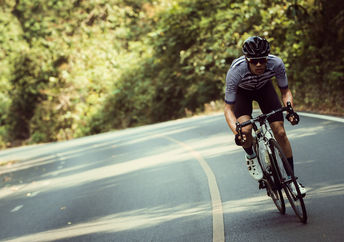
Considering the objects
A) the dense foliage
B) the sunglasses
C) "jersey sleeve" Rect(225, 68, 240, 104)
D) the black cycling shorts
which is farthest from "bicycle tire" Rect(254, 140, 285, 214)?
the dense foliage

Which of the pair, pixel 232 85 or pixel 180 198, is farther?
pixel 180 198

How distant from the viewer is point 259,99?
667 cm

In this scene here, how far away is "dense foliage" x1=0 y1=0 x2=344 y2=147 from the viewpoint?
19406 mm

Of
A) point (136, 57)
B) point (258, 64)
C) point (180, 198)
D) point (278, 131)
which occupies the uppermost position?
point (258, 64)

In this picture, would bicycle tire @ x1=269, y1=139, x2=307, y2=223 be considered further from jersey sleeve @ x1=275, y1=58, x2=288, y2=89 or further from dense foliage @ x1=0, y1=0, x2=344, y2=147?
dense foliage @ x1=0, y1=0, x2=344, y2=147

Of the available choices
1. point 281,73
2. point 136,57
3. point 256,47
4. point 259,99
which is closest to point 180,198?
point 259,99

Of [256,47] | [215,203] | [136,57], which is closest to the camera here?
[256,47]

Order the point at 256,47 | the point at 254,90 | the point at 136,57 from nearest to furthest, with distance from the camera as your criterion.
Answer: the point at 256,47 < the point at 254,90 < the point at 136,57

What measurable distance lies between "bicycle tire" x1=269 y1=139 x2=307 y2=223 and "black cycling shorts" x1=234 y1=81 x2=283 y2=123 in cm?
78

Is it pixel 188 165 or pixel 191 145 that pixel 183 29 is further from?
pixel 188 165

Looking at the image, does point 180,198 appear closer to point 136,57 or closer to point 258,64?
point 258,64

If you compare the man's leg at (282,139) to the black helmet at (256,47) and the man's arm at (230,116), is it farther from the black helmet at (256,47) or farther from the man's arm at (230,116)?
the black helmet at (256,47)

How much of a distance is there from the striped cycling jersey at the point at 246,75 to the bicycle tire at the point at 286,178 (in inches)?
30.0

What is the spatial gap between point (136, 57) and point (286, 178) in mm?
37455
